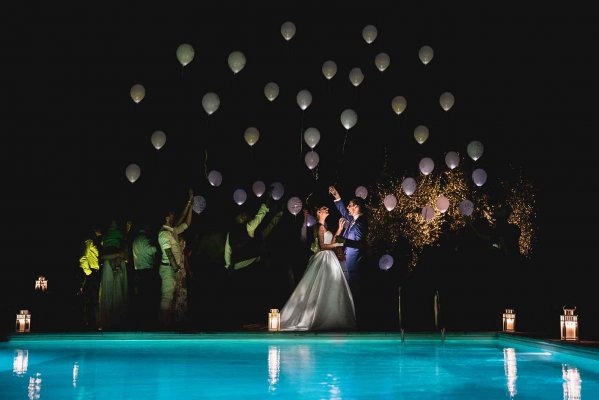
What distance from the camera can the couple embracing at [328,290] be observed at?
41.7 feet

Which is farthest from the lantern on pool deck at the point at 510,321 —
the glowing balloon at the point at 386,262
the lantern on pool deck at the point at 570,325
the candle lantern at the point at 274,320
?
the glowing balloon at the point at 386,262

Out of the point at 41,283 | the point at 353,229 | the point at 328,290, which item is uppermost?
the point at 353,229

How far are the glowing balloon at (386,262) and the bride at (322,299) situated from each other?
5.19 metres

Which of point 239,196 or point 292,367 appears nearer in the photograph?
point 292,367

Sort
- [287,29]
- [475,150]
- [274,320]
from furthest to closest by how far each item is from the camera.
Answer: [475,150], [287,29], [274,320]

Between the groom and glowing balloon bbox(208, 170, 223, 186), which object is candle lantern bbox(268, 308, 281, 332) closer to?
the groom

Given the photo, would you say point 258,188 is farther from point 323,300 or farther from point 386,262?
point 323,300

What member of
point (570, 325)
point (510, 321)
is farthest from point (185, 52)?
point (570, 325)

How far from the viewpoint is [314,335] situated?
12180mm

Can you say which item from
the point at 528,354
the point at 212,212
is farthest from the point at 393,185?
the point at 528,354

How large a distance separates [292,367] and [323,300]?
4.25 m

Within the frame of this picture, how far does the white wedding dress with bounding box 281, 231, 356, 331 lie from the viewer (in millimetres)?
12719

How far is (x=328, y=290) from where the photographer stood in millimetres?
12750

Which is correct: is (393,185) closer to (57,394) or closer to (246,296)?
(246,296)
